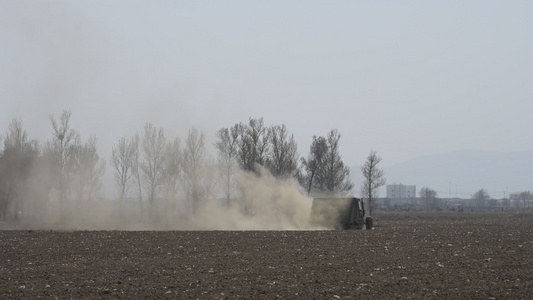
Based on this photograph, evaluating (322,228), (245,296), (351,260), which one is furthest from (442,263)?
(322,228)

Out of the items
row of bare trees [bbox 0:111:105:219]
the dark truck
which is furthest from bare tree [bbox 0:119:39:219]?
the dark truck

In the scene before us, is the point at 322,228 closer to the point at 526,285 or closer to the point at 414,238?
the point at 414,238

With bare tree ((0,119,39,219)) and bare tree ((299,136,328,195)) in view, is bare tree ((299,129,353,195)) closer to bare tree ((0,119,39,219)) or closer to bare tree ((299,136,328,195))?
bare tree ((299,136,328,195))

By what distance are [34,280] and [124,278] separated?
2907 mm

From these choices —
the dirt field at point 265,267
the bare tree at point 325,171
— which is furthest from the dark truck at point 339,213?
Answer: the bare tree at point 325,171

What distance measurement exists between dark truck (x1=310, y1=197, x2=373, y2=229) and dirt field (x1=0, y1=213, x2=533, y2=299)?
13457 mm

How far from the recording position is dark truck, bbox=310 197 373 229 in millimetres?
57969

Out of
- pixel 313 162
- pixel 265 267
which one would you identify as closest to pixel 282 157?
pixel 313 162

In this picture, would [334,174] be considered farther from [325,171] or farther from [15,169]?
[15,169]

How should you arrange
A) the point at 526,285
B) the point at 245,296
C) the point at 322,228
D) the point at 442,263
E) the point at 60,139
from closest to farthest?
the point at 245,296, the point at 526,285, the point at 442,263, the point at 322,228, the point at 60,139

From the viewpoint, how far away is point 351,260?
3030 cm

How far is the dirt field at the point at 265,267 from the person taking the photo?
21.4m

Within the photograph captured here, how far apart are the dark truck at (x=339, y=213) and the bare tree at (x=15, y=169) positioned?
149ft

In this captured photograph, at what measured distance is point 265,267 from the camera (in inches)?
1099
